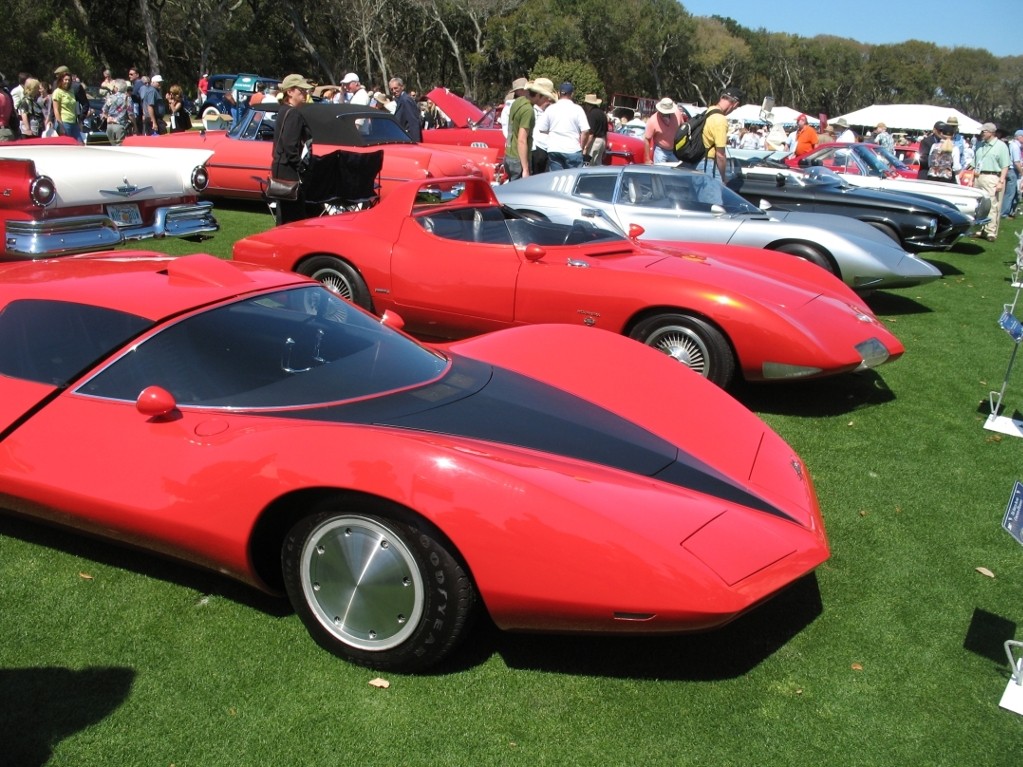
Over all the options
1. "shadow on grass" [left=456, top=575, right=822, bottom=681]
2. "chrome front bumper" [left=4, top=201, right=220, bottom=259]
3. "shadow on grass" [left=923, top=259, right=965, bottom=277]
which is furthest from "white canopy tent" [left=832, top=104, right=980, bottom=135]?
"shadow on grass" [left=456, top=575, right=822, bottom=681]

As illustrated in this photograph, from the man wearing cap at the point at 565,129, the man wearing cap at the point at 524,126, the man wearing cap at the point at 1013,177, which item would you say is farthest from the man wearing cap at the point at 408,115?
the man wearing cap at the point at 1013,177

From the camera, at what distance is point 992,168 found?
14445mm

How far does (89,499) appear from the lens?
305 cm

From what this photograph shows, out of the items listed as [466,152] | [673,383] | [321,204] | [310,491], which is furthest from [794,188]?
[310,491]

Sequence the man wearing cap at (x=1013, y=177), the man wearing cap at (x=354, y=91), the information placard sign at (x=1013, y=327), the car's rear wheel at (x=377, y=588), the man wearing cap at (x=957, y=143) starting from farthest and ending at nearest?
1. the man wearing cap at (x=1013, y=177)
2. the man wearing cap at (x=957, y=143)
3. the man wearing cap at (x=354, y=91)
4. the information placard sign at (x=1013, y=327)
5. the car's rear wheel at (x=377, y=588)

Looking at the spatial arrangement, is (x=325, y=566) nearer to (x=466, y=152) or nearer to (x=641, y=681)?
(x=641, y=681)

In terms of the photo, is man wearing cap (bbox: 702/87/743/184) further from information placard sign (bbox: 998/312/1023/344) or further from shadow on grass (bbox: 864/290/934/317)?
information placard sign (bbox: 998/312/1023/344)

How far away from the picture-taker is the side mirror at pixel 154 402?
296 cm

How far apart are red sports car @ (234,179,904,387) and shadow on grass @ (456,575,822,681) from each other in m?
2.50

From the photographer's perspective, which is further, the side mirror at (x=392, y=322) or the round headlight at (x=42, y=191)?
the round headlight at (x=42, y=191)

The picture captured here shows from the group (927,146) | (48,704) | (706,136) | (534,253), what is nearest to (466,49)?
(927,146)

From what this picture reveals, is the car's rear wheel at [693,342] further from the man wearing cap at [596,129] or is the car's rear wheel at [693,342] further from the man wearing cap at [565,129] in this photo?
the man wearing cap at [596,129]

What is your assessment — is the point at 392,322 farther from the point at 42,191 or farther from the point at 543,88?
the point at 543,88

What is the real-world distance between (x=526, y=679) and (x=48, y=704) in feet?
4.85
